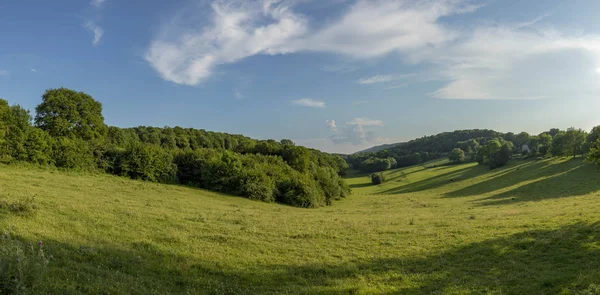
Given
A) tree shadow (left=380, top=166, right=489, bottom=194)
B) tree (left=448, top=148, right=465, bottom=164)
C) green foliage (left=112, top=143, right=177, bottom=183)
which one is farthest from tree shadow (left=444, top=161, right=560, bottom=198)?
green foliage (left=112, top=143, right=177, bottom=183)

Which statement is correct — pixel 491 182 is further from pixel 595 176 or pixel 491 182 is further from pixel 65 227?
pixel 65 227

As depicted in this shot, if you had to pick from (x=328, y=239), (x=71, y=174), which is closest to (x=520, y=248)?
(x=328, y=239)

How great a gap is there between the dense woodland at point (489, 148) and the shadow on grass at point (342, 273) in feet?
88.1

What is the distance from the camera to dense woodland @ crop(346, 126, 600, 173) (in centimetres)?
7262

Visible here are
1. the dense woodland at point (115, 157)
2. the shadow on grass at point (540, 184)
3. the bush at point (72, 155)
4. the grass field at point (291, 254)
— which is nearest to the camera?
the grass field at point (291, 254)

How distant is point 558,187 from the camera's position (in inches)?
1893

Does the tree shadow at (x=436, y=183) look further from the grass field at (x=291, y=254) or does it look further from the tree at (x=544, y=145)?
the grass field at (x=291, y=254)

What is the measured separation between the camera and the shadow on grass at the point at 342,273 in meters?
9.62

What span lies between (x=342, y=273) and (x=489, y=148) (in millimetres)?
103457

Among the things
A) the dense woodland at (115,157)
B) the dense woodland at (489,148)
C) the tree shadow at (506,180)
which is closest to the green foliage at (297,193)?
the dense woodland at (115,157)

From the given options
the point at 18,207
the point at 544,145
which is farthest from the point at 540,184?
the point at 18,207

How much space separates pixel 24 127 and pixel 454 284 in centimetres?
4883

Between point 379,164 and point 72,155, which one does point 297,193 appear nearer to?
point 72,155

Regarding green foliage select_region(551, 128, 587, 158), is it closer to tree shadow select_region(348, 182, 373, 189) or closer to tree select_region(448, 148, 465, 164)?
tree select_region(448, 148, 465, 164)
